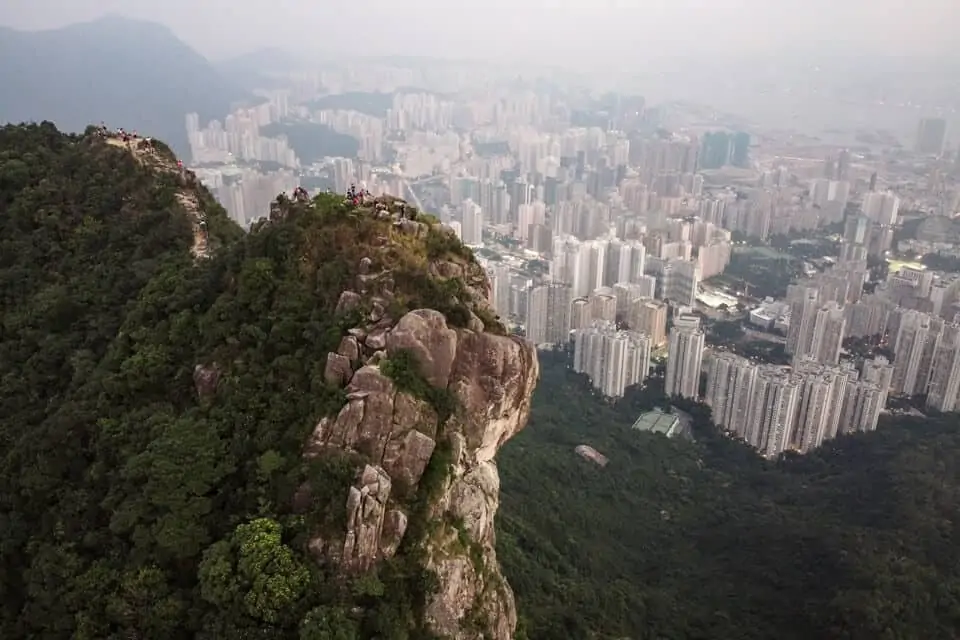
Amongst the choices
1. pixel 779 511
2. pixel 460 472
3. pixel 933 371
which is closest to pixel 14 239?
pixel 460 472

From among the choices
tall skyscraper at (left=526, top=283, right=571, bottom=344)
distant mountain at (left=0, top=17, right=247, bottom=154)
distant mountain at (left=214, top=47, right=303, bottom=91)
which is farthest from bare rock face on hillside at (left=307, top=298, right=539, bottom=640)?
distant mountain at (left=214, top=47, right=303, bottom=91)

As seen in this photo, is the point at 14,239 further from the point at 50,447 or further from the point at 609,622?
the point at 609,622

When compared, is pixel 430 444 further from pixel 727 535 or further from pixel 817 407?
pixel 817 407

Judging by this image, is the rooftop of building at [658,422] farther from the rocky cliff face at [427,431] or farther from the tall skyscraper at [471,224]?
the tall skyscraper at [471,224]

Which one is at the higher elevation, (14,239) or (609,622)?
(14,239)

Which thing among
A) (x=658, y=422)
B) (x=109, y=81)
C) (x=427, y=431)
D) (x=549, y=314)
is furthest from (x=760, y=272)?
(x=109, y=81)

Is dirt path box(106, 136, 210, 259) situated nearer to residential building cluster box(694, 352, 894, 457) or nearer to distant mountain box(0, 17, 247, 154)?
residential building cluster box(694, 352, 894, 457)
